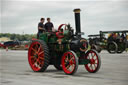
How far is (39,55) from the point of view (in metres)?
9.02

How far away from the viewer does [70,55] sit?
8.17 metres

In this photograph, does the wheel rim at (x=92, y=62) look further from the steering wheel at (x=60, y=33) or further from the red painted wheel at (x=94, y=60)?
the steering wheel at (x=60, y=33)

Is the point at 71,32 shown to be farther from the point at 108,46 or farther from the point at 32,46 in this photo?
the point at 108,46

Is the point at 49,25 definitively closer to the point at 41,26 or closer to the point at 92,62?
the point at 41,26

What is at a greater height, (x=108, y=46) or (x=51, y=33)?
(x=51, y=33)

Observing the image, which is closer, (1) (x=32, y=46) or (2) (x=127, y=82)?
(2) (x=127, y=82)

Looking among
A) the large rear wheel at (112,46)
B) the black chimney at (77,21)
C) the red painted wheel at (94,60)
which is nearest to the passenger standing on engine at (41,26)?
the black chimney at (77,21)

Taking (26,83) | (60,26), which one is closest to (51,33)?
(60,26)

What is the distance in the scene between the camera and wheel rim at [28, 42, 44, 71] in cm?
896

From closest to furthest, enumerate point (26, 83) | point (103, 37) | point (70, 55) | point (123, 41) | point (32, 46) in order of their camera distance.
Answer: point (26, 83)
point (70, 55)
point (32, 46)
point (123, 41)
point (103, 37)

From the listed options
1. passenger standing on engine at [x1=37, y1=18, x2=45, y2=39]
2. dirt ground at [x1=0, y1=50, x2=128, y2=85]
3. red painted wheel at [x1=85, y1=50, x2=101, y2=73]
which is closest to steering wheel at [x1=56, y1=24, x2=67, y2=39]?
passenger standing on engine at [x1=37, y1=18, x2=45, y2=39]

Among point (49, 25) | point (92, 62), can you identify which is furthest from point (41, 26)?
point (92, 62)

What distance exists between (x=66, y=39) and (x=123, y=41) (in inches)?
538

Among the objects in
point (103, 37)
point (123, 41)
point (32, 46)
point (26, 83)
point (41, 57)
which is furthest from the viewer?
point (103, 37)
